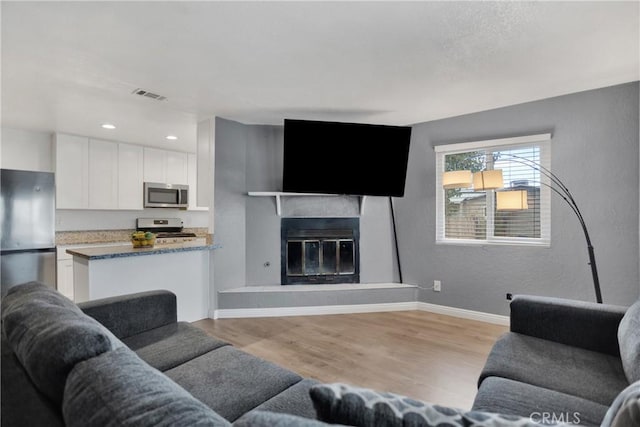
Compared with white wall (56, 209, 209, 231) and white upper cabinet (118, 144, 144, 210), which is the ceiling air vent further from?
white wall (56, 209, 209, 231)

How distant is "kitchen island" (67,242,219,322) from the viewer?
2.71 meters

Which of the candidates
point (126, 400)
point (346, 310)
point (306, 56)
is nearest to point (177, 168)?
point (346, 310)

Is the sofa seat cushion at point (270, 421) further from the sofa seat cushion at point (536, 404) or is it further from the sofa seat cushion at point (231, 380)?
the sofa seat cushion at point (536, 404)

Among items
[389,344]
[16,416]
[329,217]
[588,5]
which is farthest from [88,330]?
[329,217]

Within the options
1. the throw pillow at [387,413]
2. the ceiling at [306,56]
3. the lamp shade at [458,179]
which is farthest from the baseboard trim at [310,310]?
the throw pillow at [387,413]

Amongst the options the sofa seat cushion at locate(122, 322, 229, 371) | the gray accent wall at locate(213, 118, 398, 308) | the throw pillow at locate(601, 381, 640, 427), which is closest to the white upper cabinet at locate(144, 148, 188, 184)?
the gray accent wall at locate(213, 118, 398, 308)

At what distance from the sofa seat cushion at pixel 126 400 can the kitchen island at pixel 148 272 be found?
7.36ft

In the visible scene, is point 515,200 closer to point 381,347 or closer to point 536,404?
point 381,347

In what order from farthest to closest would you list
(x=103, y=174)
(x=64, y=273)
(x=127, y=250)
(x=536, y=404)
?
1. (x=103, y=174)
2. (x=64, y=273)
3. (x=127, y=250)
4. (x=536, y=404)

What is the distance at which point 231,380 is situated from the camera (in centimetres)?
135

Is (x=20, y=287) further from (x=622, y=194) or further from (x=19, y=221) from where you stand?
(x=622, y=194)

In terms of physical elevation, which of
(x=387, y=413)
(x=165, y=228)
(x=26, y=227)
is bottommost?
(x=387, y=413)

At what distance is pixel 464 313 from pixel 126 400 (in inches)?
142

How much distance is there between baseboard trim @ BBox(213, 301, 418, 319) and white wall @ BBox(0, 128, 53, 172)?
326 cm
